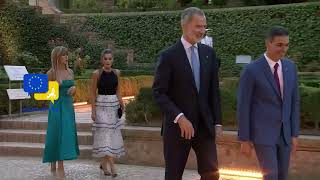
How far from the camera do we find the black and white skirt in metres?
7.63

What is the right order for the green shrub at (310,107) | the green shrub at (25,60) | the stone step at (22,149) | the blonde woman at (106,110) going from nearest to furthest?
the green shrub at (310,107) < the blonde woman at (106,110) < the stone step at (22,149) < the green shrub at (25,60)

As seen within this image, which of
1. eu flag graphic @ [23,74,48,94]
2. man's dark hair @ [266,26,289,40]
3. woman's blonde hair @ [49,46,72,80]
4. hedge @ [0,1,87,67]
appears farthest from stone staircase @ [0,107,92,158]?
hedge @ [0,1,87,67]

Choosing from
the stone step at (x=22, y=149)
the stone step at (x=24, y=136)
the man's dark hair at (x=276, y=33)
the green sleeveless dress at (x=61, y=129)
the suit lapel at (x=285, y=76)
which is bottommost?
the stone step at (x=22, y=149)

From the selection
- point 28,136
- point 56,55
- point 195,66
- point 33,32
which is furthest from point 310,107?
point 33,32

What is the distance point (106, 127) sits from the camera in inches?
302

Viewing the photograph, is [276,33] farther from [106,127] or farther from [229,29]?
[229,29]

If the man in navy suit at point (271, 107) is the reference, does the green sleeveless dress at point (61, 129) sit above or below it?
below

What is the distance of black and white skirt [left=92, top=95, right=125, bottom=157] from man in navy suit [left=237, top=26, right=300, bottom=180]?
3150 millimetres

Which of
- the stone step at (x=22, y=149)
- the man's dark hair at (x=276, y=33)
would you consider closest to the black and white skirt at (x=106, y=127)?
the stone step at (x=22, y=149)

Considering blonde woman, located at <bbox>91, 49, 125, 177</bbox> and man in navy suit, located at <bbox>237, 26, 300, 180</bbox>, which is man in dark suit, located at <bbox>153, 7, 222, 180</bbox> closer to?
man in navy suit, located at <bbox>237, 26, 300, 180</bbox>

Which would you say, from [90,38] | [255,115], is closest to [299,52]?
[90,38]

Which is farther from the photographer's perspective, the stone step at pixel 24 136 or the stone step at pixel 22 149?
the stone step at pixel 24 136

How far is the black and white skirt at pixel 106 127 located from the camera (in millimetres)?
7633

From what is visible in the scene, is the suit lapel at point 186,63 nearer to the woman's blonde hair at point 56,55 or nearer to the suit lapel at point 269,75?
the suit lapel at point 269,75
